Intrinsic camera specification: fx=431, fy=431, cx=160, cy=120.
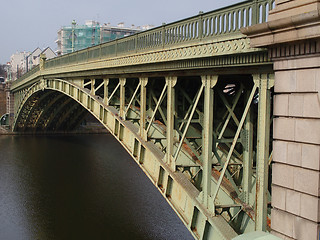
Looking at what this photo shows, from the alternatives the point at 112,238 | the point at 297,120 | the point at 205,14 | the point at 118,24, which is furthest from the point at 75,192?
the point at 118,24

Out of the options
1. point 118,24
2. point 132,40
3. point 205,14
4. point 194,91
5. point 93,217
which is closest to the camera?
point 205,14

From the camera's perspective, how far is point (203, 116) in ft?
37.9

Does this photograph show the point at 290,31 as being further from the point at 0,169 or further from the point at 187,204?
the point at 0,169

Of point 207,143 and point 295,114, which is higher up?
point 295,114

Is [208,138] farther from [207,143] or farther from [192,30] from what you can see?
[192,30]

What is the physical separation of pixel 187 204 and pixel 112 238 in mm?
8965

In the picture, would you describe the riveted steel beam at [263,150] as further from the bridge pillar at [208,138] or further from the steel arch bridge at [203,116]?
the bridge pillar at [208,138]

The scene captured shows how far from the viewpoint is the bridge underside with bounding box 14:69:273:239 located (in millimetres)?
8984

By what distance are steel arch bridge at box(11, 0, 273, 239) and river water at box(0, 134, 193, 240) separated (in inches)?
221

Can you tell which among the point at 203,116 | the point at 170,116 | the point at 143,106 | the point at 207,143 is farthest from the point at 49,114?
the point at 207,143

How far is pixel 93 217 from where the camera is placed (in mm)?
22328

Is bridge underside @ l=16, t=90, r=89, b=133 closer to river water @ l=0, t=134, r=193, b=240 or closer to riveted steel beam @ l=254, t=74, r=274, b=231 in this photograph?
river water @ l=0, t=134, r=193, b=240

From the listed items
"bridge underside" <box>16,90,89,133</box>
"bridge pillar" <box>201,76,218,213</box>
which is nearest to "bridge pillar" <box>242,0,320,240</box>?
"bridge pillar" <box>201,76,218,213</box>

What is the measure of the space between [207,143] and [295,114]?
3.20 metres
